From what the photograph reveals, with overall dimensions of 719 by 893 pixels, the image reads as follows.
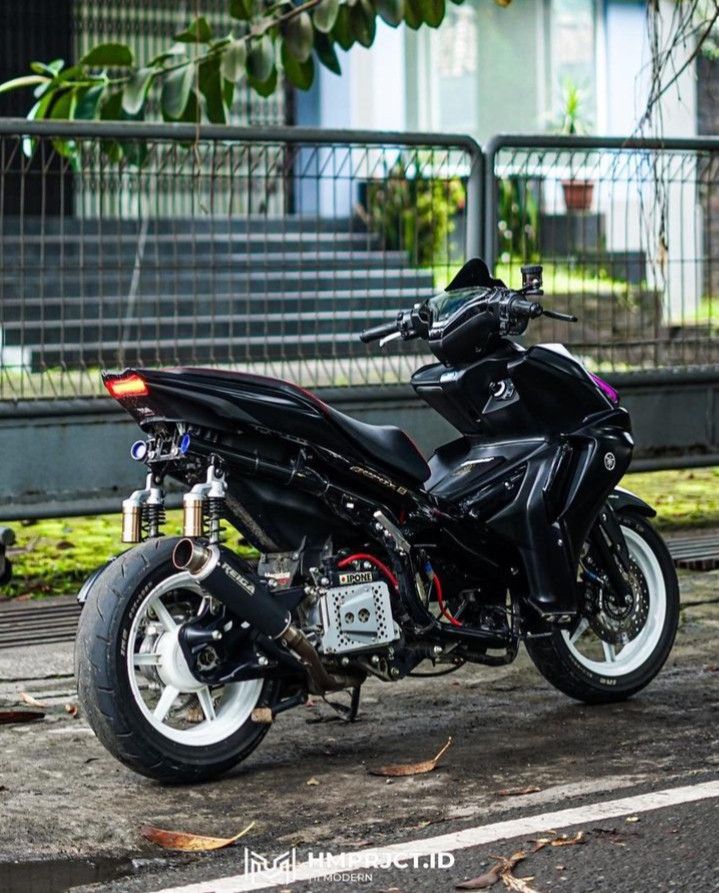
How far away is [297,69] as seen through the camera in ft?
28.7

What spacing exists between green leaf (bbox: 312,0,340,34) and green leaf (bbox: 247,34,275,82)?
0.32 meters

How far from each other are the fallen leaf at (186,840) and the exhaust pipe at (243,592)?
65 cm

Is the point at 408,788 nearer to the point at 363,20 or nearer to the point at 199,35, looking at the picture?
the point at 199,35

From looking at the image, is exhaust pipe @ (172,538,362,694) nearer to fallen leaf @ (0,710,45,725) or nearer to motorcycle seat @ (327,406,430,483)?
motorcycle seat @ (327,406,430,483)

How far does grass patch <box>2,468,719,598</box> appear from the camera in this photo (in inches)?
316

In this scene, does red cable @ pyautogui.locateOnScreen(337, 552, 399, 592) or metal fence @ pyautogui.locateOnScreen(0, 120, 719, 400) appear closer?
red cable @ pyautogui.locateOnScreen(337, 552, 399, 592)

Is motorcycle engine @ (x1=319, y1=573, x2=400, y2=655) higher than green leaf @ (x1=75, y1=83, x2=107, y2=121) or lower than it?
lower

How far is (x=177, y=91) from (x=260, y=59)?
451 millimetres

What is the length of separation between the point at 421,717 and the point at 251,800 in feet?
3.51

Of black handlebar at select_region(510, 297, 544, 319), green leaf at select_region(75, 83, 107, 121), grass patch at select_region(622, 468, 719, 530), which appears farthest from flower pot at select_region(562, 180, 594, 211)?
black handlebar at select_region(510, 297, 544, 319)

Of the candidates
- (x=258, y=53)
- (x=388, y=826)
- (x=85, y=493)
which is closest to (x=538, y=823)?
(x=388, y=826)

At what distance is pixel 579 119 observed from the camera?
67.8 ft

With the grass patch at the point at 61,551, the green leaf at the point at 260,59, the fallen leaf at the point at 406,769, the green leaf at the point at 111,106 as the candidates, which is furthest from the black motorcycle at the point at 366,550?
the green leaf at the point at 111,106

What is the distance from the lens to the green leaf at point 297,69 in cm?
873
